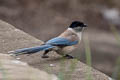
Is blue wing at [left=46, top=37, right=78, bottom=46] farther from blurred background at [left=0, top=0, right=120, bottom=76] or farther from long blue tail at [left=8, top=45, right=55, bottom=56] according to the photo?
blurred background at [left=0, top=0, right=120, bottom=76]

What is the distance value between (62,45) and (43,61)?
0.71 metres

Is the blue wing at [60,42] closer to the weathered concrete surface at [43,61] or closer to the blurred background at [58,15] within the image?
the weathered concrete surface at [43,61]

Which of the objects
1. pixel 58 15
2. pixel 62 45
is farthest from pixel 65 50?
pixel 58 15

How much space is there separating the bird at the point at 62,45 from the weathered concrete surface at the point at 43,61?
86 mm

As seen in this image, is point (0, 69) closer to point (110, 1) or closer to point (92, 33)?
point (92, 33)

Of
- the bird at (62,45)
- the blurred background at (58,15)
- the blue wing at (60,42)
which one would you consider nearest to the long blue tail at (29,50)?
the bird at (62,45)

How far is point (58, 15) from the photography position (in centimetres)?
1297

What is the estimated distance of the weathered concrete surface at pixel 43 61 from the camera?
15.1 feet

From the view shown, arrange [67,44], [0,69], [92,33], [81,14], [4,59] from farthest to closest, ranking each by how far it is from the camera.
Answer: [81,14] → [92,33] → [67,44] → [4,59] → [0,69]

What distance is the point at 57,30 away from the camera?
12.3 metres

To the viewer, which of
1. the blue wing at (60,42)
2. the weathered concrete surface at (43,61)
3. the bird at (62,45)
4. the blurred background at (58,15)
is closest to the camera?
the weathered concrete surface at (43,61)

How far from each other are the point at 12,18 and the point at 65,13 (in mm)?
1483

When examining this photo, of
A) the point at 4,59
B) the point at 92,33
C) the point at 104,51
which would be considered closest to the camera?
the point at 4,59

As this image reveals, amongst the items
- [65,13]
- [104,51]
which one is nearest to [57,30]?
[65,13]
